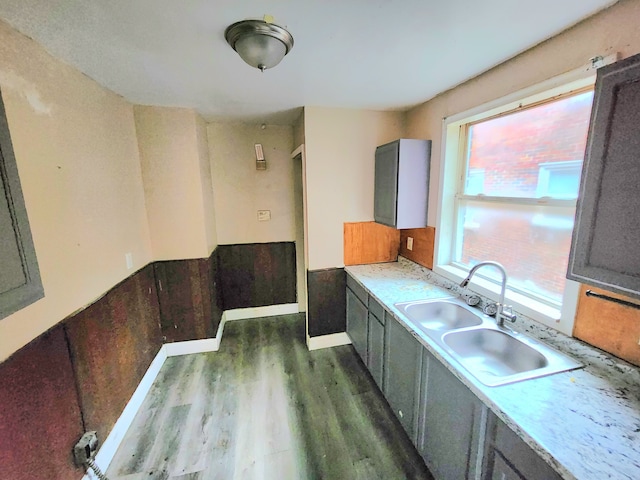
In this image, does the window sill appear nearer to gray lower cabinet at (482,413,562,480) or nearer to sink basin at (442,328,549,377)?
sink basin at (442,328,549,377)

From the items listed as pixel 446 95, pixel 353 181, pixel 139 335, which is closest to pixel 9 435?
pixel 139 335

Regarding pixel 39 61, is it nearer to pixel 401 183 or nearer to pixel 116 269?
pixel 116 269

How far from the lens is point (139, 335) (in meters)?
2.18

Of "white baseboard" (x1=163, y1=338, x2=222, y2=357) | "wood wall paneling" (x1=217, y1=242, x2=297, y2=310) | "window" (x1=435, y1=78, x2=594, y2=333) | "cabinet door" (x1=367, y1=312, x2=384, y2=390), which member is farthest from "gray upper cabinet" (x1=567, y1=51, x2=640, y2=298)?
"white baseboard" (x1=163, y1=338, x2=222, y2=357)

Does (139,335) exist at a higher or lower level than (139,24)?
lower

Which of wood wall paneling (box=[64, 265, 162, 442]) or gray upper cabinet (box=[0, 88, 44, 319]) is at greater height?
gray upper cabinet (box=[0, 88, 44, 319])

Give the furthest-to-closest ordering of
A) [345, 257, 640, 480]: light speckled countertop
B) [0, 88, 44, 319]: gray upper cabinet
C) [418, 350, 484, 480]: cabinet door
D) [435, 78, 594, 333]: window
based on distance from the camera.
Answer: [435, 78, 594, 333]: window
[418, 350, 484, 480]: cabinet door
[0, 88, 44, 319]: gray upper cabinet
[345, 257, 640, 480]: light speckled countertop

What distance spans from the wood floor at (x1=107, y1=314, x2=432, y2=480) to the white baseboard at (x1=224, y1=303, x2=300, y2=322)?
0.69m

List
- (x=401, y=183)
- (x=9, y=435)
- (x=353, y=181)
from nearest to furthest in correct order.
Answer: (x=9, y=435)
(x=401, y=183)
(x=353, y=181)

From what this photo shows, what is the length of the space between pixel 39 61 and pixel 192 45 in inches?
29.2

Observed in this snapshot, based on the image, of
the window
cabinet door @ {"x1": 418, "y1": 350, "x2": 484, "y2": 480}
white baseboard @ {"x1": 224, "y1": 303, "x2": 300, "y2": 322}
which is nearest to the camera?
cabinet door @ {"x1": 418, "y1": 350, "x2": 484, "y2": 480}

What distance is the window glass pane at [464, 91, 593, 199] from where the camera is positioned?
1.34 metres

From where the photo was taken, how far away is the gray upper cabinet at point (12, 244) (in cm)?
93

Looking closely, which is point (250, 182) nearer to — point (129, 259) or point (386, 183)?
point (129, 259)
